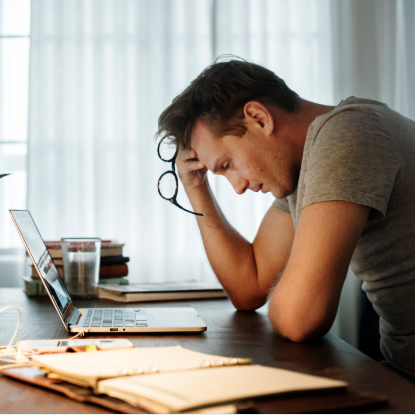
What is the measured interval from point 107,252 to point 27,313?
49cm

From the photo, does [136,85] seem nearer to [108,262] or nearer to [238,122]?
[108,262]

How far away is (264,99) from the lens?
1137mm

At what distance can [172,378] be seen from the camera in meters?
0.45

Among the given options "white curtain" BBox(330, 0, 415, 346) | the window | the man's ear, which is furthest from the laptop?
"white curtain" BBox(330, 0, 415, 346)

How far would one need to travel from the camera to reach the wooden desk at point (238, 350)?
0.48 metres

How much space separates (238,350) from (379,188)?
1.25 ft

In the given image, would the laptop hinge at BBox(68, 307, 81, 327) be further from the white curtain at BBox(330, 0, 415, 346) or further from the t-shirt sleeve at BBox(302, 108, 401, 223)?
the white curtain at BBox(330, 0, 415, 346)

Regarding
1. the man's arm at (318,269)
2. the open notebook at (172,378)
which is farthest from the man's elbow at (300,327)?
the open notebook at (172,378)

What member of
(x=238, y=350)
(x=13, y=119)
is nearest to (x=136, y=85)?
(x=13, y=119)

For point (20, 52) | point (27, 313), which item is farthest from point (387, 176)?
point (20, 52)

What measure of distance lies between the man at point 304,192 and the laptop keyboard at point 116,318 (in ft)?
0.87

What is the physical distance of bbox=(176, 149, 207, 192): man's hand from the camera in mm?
1331

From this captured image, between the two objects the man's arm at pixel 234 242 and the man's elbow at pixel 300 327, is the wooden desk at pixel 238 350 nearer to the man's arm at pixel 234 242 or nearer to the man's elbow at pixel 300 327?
the man's elbow at pixel 300 327

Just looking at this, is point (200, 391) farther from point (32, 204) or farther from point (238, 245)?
point (32, 204)
